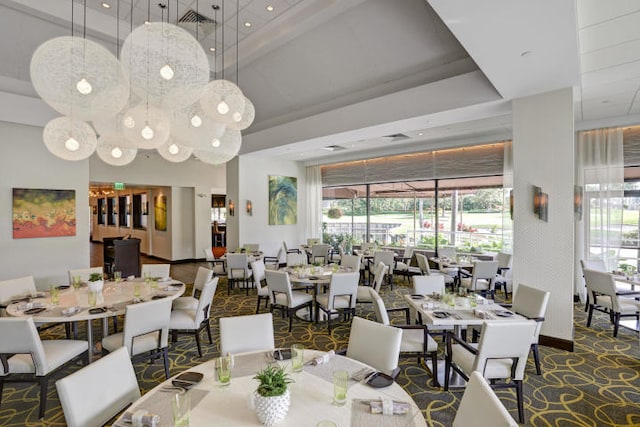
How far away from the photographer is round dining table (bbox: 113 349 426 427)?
1.76m

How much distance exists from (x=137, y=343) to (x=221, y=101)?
270 centimetres

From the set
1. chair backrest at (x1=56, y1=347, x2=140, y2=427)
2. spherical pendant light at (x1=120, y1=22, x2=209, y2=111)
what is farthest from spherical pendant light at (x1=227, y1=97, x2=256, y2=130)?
chair backrest at (x1=56, y1=347, x2=140, y2=427)

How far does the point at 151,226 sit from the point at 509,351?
13498 mm

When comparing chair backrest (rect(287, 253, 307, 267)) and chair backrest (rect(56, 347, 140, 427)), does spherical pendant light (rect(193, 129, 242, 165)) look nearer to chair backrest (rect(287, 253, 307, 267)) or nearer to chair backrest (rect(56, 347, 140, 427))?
chair backrest (rect(56, 347, 140, 427))

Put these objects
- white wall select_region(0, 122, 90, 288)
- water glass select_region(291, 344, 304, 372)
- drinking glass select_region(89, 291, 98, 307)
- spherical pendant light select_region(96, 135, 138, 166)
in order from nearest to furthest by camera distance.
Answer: water glass select_region(291, 344, 304, 372) < drinking glass select_region(89, 291, 98, 307) < spherical pendant light select_region(96, 135, 138, 166) < white wall select_region(0, 122, 90, 288)

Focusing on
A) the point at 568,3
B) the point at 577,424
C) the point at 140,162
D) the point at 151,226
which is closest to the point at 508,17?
the point at 568,3

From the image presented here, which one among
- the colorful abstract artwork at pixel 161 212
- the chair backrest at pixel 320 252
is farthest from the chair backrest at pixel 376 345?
the colorful abstract artwork at pixel 161 212

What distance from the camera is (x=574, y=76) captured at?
4.12 metres

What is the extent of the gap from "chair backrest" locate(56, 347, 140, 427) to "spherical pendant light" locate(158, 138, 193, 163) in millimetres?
2945

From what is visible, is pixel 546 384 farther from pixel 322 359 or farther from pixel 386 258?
pixel 386 258

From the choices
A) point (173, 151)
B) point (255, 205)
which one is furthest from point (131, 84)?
point (255, 205)

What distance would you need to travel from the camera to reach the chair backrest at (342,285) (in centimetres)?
501

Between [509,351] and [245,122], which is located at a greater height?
[245,122]

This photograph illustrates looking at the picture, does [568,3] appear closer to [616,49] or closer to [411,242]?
[616,49]
